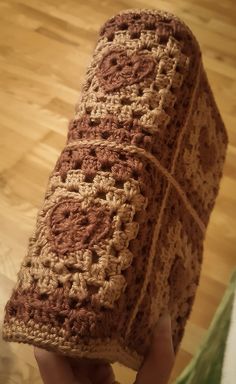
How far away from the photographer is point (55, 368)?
1.53ft

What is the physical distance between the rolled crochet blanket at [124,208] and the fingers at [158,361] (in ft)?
0.04

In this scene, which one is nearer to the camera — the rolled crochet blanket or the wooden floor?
the rolled crochet blanket

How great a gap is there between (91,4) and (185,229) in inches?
51.5

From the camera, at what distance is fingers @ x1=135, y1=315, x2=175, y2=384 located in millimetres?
483

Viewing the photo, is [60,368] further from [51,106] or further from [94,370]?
[51,106]

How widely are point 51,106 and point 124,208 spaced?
0.86m

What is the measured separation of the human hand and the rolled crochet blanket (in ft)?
0.05

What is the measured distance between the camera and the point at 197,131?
0.68 metres

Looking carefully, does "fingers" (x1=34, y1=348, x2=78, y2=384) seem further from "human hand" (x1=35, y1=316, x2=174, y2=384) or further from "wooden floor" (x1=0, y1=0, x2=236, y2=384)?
"wooden floor" (x1=0, y1=0, x2=236, y2=384)

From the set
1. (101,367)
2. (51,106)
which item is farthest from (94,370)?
(51,106)

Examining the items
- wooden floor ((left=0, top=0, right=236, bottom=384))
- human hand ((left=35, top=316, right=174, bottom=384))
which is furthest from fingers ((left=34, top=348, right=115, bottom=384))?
wooden floor ((left=0, top=0, right=236, bottom=384))

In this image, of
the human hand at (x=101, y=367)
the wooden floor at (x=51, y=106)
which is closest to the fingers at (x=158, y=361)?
the human hand at (x=101, y=367)

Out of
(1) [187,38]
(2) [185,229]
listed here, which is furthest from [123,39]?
(2) [185,229]

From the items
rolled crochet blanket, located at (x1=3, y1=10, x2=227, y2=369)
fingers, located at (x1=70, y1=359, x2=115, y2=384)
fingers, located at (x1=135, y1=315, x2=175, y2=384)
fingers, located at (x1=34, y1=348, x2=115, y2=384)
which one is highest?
rolled crochet blanket, located at (x1=3, y1=10, x2=227, y2=369)
